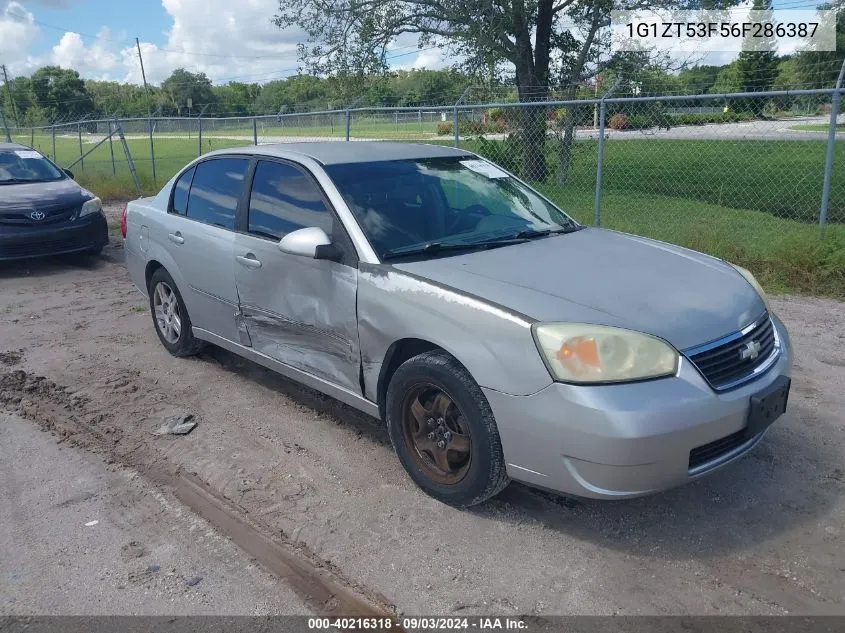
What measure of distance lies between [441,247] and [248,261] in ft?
4.39

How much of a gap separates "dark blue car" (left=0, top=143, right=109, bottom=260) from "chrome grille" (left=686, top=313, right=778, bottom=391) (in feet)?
28.5

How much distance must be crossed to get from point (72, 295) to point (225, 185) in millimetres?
4294

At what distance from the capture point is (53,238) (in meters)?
9.45

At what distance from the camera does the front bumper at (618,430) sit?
2.86 m

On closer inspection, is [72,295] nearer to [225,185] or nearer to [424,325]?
[225,185]

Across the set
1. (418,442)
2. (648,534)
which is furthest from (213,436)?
(648,534)

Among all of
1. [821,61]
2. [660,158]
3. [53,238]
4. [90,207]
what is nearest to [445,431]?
[53,238]

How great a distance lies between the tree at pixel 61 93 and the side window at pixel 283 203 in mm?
77924

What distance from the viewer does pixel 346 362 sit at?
3.96 meters

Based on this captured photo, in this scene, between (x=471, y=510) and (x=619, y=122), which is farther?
(x=619, y=122)

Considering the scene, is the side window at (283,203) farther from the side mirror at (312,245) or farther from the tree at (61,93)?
the tree at (61,93)

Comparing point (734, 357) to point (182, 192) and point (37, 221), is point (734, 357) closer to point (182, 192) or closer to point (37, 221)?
point (182, 192)

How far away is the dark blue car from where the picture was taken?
9.24 metres

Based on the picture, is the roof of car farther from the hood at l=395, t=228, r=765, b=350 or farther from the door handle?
the hood at l=395, t=228, r=765, b=350
